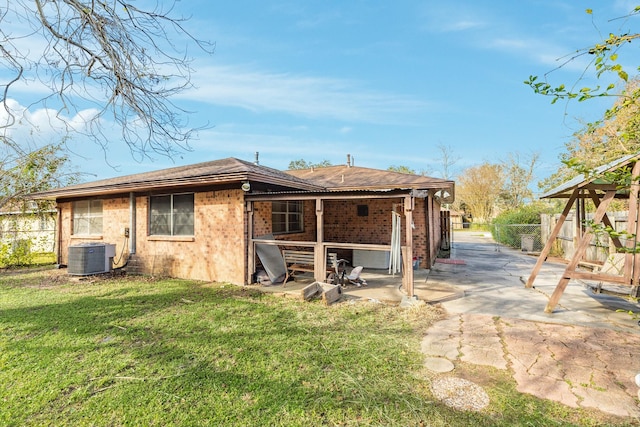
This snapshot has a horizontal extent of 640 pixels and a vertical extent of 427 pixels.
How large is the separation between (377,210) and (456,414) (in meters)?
8.61

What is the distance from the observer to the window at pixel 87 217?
1002cm

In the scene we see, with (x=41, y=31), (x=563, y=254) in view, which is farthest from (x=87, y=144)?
(x=563, y=254)

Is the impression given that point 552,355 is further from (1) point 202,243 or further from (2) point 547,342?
(1) point 202,243

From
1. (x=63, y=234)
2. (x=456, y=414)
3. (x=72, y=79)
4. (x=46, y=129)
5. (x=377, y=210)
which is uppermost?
(x=72, y=79)

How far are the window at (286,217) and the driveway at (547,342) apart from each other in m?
4.42

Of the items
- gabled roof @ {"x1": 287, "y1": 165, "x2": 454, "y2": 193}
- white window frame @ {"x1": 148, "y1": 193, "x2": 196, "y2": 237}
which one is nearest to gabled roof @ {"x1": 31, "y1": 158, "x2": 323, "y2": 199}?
white window frame @ {"x1": 148, "y1": 193, "x2": 196, "y2": 237}

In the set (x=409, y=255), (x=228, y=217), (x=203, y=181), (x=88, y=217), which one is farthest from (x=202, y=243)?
(x=88, y=217)

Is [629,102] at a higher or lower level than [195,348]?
higher

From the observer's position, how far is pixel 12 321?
4809 mm

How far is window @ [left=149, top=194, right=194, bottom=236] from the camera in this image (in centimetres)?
821

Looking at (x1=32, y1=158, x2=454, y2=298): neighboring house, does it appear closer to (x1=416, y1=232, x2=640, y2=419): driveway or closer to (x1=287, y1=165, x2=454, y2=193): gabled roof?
(x1=287, y1=165, x2=454, y2=193): gabled roof

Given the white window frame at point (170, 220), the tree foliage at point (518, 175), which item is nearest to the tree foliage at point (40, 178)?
the white window frame at point (170, 220)

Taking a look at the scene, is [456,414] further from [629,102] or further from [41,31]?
[41,31]

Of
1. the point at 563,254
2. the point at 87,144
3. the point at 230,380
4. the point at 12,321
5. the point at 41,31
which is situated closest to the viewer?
the point at 230,380
